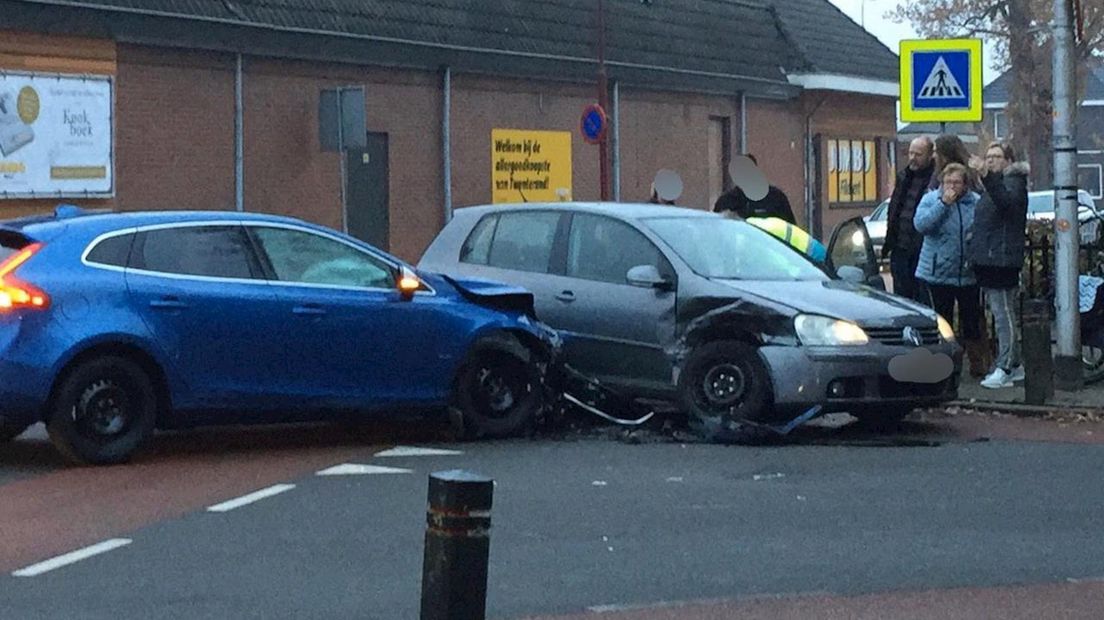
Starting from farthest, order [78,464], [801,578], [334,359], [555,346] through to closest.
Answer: [555,346], [334,359], [78,464], [801,578]

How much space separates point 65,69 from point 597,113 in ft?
27.6

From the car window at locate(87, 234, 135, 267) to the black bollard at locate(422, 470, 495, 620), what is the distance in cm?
680

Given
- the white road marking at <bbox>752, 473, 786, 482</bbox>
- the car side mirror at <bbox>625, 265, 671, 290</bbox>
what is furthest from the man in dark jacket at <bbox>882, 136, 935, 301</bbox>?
the white road marking at <bbox>752, 473, 786, 482</bbox>

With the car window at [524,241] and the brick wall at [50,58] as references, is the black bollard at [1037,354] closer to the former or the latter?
the car window at [524,241]

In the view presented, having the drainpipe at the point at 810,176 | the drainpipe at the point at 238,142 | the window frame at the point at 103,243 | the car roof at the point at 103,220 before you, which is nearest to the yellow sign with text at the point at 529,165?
the drainpipe at the point at 238,142

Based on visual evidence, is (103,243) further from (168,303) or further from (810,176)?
(810,176)

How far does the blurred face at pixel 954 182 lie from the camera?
1500 cm

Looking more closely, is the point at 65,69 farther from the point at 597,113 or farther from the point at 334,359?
the point at 334,359

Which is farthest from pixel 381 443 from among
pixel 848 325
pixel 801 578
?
pixel 801 578

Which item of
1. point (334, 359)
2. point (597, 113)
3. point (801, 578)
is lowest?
point (801, 578)

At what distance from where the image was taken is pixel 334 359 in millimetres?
12266

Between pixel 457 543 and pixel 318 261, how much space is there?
7.57 m

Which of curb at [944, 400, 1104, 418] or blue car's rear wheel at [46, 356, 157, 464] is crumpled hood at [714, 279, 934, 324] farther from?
blue car's rear wheel at [46, 356, 157, 464]

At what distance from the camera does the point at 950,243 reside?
1516cm
